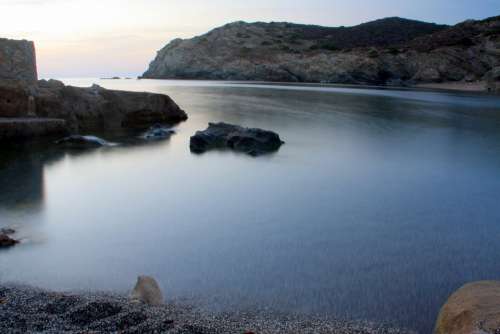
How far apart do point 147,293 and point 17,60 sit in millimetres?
11949

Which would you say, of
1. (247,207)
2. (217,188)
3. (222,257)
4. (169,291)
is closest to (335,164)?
(217,188)

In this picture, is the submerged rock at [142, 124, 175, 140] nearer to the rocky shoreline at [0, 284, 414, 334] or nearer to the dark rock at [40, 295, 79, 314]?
the rocky shoreline at [0, 284, 414, 334]

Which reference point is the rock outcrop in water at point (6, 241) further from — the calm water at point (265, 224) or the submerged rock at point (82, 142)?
the submerged rock at point (82, 142)

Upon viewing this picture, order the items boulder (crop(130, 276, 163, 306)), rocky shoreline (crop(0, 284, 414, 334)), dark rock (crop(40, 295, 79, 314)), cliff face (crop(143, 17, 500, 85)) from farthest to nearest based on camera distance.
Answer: cliff face (crop(143, 17, 500, 85)) → boulder (crop(130, 276, 163, 306)) → dark rock (crop(40, 295, 79, 314)) → rocky shoreline (crop(0, 284, 414, 334))

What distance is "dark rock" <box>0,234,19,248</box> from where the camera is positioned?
20.3 feet

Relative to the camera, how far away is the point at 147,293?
4777 millimetres

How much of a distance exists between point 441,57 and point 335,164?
5862 centimetres

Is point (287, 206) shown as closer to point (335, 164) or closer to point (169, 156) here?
point (335, 164)

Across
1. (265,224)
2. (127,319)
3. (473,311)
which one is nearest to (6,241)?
(127,319)

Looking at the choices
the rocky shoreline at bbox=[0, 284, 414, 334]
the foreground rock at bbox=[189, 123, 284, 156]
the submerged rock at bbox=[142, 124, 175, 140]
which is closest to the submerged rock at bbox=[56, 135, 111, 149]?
the submerged rock at bbox=[142, 124, 175, 140]

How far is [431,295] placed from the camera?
17.3 ft

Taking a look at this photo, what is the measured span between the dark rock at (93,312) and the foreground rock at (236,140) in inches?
365

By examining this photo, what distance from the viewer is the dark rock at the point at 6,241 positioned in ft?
20.3

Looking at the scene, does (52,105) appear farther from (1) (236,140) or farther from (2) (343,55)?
(2) (343,55)
